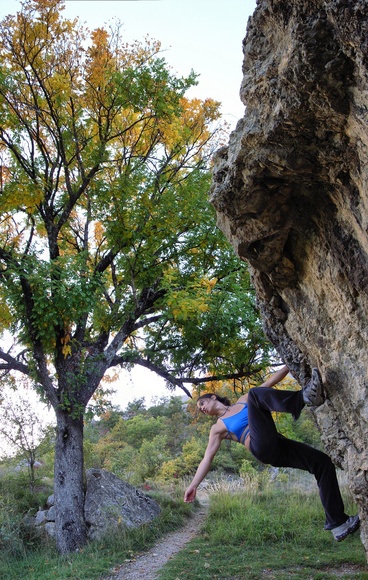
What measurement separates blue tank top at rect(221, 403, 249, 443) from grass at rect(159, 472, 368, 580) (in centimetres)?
262

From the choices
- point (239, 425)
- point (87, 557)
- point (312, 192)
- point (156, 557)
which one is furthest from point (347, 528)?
point (87, 557)

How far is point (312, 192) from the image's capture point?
3.52 m

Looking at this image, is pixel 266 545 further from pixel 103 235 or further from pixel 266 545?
pixel 103 235

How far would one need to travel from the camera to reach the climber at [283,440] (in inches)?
156

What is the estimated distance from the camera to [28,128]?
9844 millimetres

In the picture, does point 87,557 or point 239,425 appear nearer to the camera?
point 239,425

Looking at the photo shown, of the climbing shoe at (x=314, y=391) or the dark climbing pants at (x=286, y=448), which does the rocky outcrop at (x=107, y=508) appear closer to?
the dark climbing pants at (x=286, y=448)

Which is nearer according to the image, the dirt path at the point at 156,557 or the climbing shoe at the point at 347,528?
the climbing shoe at the point at 347,528

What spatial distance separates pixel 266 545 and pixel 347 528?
449 cm

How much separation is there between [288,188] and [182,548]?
6942 mm

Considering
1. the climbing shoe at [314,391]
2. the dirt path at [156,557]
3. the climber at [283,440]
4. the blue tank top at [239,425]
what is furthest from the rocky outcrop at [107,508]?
the climbing shoe at [314,391]

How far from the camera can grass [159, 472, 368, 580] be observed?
6289mm

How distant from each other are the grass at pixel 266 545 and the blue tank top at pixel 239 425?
2616 millimetres

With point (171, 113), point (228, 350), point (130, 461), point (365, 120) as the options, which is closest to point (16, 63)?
point (171, 113)
